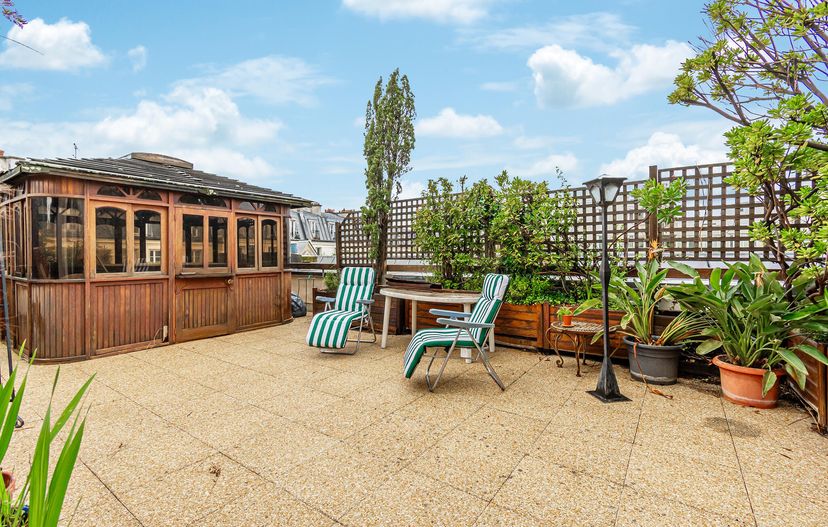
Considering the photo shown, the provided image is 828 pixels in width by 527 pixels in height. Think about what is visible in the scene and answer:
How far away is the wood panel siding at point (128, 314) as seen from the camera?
4793 millimetres

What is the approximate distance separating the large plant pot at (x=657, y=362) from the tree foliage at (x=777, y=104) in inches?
43.8

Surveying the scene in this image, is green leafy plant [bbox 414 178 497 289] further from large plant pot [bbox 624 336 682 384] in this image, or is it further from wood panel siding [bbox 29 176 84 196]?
wood panel siding [bbox 29 176 84 196]

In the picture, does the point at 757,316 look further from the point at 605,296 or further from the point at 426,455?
the point at 426,455

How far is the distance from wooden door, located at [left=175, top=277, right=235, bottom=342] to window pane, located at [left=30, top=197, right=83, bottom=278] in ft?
3.97

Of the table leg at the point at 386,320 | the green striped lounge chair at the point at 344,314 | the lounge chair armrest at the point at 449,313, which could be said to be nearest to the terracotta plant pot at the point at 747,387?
→ the lounge chair armrest at the point at 449,313

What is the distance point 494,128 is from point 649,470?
7.97 metres

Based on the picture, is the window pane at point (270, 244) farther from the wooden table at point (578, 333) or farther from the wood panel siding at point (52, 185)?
the wooden table at point (578, 333)

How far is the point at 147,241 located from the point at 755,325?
261 inches

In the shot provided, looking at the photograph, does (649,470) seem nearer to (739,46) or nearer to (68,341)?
(739,46)

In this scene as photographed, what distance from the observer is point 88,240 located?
4.69 metres

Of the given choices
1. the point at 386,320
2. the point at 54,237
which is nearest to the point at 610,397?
the point at 386,320

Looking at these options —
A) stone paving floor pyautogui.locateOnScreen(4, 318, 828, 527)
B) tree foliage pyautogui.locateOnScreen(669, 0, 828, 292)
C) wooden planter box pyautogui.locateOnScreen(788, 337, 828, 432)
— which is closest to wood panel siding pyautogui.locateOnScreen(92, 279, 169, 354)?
stone paving floor pyautogui.locateOnScreen(4, 318, 828, 527)

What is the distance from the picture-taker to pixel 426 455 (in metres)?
2.37

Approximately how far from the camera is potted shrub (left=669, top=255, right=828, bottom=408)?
2.95m
